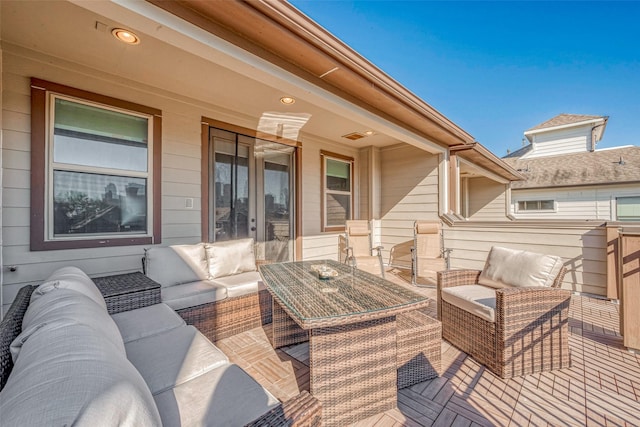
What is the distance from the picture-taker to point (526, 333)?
6.30ft

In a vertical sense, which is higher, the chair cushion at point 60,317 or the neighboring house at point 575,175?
the neighboring house at point 575,175

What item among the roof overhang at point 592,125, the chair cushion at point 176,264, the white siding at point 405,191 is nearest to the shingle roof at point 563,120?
the roof overhang at point 592,125

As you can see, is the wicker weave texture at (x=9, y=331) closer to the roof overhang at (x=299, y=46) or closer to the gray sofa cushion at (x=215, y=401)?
the gray sofa cushion at (x=215, y=401)

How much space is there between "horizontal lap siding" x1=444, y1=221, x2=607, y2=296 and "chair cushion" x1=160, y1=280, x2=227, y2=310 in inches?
161

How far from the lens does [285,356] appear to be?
2.23m

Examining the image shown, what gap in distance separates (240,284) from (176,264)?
0.69m

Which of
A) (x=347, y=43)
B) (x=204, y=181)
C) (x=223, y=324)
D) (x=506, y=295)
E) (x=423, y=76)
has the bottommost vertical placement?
(x=223, y=324)

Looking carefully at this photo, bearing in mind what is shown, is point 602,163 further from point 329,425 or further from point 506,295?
point 329,425

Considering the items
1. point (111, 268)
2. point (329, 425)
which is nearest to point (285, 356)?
point (329, 425)

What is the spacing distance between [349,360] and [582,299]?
3847 millimetres

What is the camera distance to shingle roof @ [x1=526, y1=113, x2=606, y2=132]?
35.3ft

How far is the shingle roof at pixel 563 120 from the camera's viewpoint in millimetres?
10760

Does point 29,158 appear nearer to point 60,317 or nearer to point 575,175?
point 60,317

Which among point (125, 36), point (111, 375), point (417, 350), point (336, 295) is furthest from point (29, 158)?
point (417, 350)
